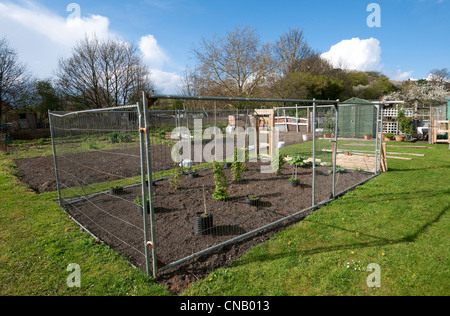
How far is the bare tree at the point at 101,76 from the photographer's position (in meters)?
26.1

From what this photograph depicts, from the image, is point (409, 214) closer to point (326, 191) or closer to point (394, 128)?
point (326, 191)

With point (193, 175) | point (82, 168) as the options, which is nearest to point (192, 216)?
point (193, 175)

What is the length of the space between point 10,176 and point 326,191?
9.65 metres

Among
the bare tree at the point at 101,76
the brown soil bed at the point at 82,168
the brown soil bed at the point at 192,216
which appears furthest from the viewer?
the bare tree at the point at 101,76

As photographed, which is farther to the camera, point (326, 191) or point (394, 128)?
point (394, 128)

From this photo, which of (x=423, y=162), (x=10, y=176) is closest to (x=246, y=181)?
(x=423, y=162)

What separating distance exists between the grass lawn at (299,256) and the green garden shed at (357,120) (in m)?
14.5

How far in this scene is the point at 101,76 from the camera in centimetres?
2694

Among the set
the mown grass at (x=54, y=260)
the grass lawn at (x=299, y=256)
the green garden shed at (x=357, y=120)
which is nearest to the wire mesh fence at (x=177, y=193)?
the mown grass at (x=54, y=260)

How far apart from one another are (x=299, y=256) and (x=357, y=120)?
1849 centimetres

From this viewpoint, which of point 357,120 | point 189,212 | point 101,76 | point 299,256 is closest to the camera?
point 299,256

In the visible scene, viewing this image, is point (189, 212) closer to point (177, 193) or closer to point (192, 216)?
point (192, 216)

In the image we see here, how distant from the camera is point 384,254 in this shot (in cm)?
345

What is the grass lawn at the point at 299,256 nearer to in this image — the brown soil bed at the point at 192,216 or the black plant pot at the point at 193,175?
the brown soil bed at the point at 192,216
